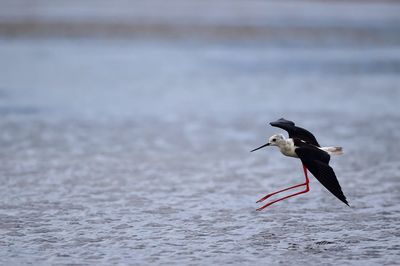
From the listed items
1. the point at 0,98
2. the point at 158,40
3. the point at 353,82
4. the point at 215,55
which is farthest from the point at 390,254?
the point at 158,40

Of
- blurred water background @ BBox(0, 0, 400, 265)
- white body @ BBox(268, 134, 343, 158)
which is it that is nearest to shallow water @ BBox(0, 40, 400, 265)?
blurred water background @ BBox(0, 0, 400, 265)

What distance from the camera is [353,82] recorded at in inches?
776

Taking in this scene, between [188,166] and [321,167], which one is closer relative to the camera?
[321,167]

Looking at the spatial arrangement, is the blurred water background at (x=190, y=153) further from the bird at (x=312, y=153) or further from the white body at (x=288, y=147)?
the white body at (x=288, y=147)

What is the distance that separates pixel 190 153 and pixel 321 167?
4567 mm

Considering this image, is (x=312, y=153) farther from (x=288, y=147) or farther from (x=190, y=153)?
(x=190, y=153)

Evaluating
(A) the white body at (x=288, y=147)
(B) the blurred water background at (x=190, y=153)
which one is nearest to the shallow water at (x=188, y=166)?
(B) the blurred water background at (x=190, y=153)

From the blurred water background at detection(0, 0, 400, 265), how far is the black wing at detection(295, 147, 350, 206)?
451mm

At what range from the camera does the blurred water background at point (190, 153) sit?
729 cm

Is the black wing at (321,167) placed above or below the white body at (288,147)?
below

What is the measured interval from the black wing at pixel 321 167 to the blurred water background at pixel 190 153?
45cm

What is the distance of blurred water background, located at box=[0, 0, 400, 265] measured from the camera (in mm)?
7285

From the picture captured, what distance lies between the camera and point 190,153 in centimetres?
1173

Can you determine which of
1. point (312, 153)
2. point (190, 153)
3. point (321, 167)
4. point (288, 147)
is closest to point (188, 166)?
point (190, 153)
